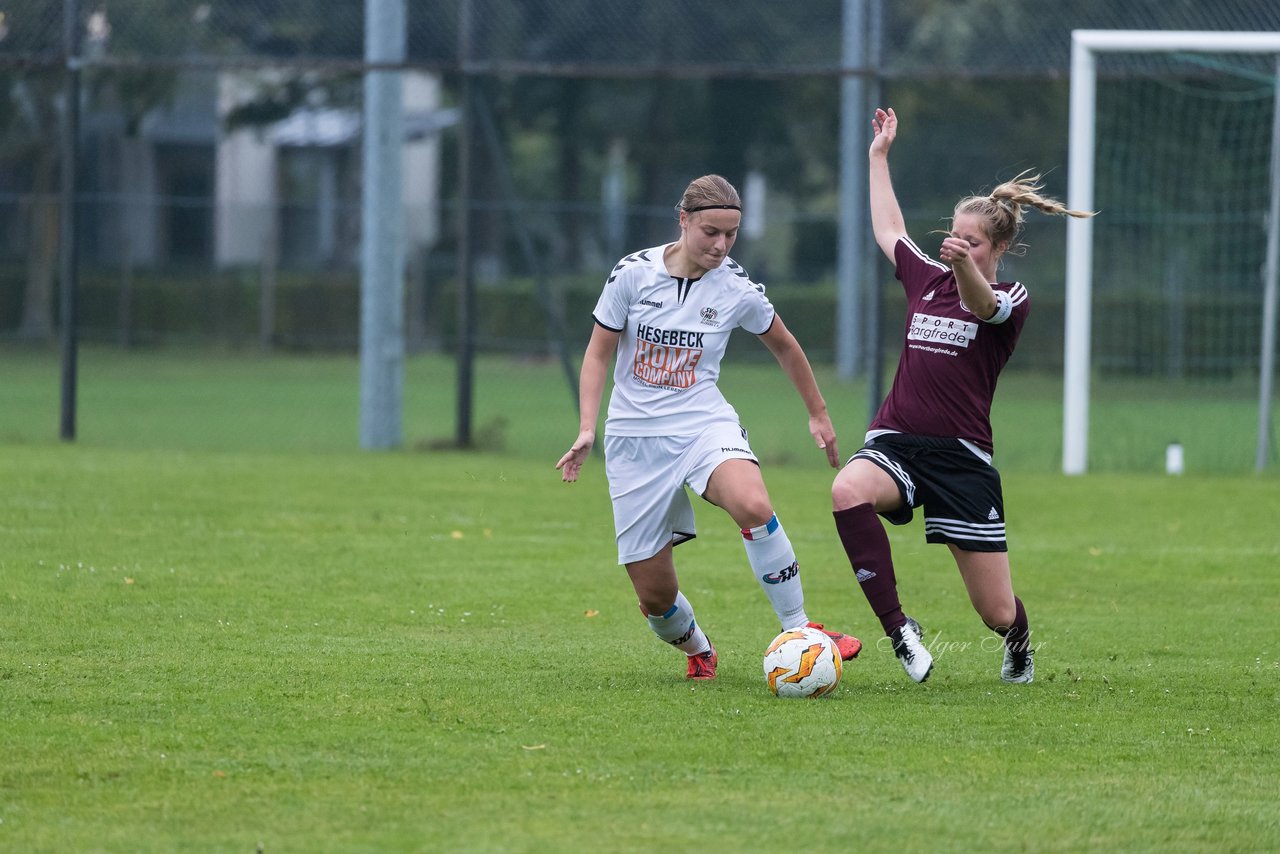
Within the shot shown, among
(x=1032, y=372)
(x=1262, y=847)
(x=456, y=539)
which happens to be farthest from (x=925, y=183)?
(x=1262, y=847)

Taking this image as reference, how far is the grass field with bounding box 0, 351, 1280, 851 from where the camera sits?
14.4ft

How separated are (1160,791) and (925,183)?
25659 mm

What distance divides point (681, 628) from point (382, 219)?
9.09 meters

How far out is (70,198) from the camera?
14555mm

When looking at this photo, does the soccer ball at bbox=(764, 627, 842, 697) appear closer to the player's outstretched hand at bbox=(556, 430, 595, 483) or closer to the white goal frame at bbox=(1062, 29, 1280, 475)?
the player's outstretched hand at bbox=(556, 430, 595, 483)

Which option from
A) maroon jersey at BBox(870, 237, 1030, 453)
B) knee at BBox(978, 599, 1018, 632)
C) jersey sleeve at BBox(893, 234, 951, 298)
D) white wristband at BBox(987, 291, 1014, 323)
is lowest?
knee at BBox(978, 599, 1018, 632)

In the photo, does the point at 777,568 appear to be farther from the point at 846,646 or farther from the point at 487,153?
the point at 487,153

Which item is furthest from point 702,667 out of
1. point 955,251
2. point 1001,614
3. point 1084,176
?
point 1084,176

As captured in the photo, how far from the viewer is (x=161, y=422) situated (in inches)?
717

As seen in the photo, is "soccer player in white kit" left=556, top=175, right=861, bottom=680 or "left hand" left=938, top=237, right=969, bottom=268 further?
"soccer player in white kit" left=556, top=175, right=861, bottom=680

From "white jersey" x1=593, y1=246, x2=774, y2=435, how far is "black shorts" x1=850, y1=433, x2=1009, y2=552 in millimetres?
623

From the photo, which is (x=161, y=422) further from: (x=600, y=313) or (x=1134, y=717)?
(x=1134, y=717)

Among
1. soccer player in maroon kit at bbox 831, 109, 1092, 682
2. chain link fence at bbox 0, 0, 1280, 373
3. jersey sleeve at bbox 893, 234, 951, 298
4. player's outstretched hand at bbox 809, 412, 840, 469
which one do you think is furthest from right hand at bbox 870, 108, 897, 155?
chain link fence at bbox 0, 0, 1280, 373

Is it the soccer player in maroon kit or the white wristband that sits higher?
the white wristband
